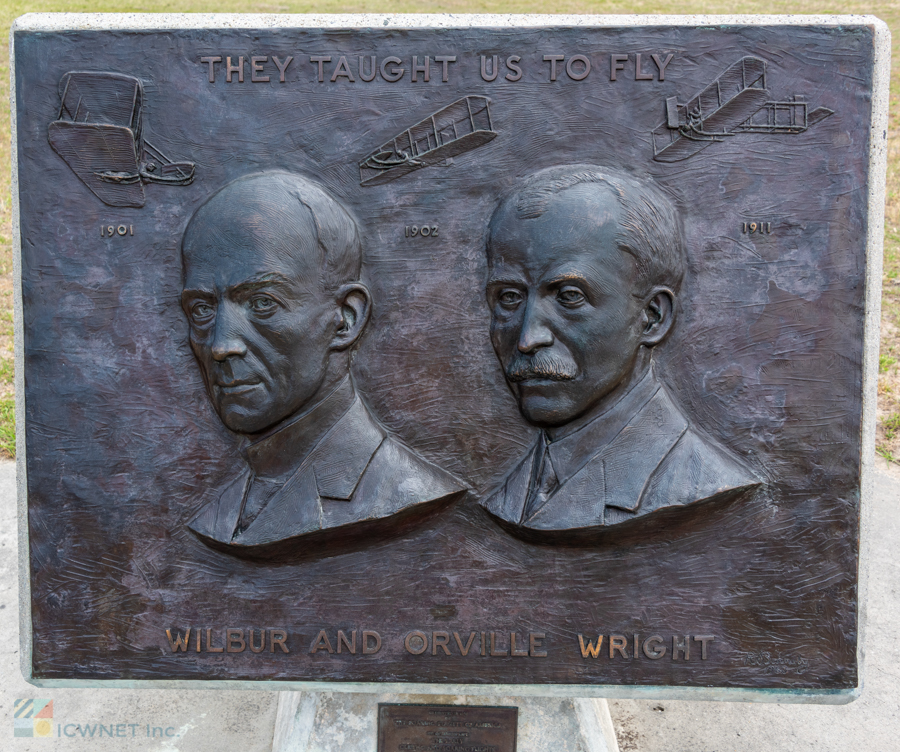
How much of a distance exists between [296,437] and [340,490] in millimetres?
294

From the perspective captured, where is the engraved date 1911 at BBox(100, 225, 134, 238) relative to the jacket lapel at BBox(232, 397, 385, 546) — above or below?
above

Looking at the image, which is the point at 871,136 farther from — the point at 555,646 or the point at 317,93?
the point at 555,646

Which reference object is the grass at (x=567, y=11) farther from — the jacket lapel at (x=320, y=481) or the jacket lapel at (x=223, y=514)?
the jacket lapel at (x=223, y=514)

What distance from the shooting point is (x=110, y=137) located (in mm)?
3100

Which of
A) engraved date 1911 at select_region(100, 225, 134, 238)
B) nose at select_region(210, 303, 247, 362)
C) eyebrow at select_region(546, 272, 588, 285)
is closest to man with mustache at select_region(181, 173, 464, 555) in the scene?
nose at select_region(210, 303, 247, 362)

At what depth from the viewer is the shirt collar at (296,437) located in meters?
3.12

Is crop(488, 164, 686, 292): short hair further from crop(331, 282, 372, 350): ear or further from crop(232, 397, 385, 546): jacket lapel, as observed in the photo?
crop(232, 397, 385, 546): jacket lapel

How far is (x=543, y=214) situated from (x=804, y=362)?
1213 mm

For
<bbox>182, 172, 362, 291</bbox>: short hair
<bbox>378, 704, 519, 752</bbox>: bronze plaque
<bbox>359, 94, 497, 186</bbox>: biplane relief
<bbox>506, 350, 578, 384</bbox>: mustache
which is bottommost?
<bbox>378, 704, 519, 752</bbox>: bronze plaque

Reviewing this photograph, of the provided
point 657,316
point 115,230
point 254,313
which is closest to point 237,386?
point 254,313

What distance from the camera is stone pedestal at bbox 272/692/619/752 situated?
3.50 meters

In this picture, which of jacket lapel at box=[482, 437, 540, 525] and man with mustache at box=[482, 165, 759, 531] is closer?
man with mustache at box=[482, 165, 759, 531]

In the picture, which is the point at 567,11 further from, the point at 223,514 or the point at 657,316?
the point at 223,514

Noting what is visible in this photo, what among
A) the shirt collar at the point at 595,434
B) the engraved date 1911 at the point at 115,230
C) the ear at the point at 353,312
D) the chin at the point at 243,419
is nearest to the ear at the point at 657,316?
the shirt collar at the point at 595,434
